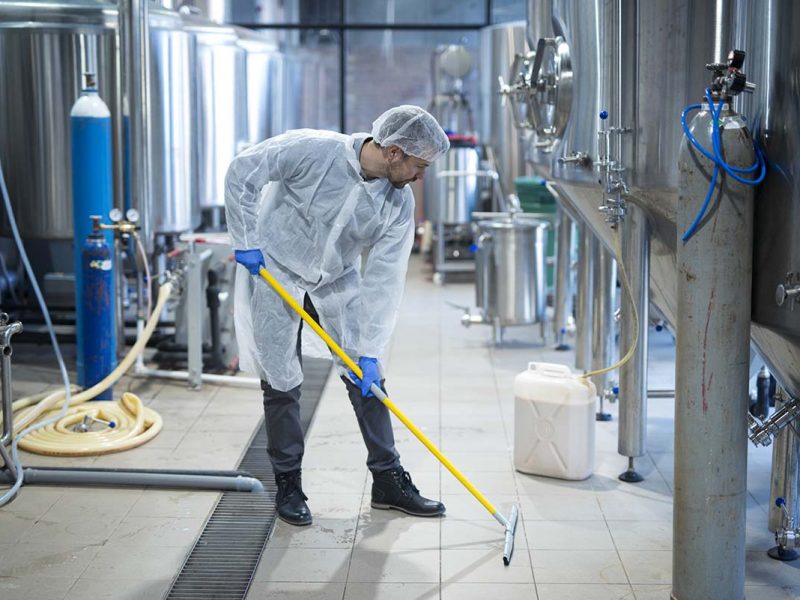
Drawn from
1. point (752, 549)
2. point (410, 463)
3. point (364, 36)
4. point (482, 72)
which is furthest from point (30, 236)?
point (364, 36)

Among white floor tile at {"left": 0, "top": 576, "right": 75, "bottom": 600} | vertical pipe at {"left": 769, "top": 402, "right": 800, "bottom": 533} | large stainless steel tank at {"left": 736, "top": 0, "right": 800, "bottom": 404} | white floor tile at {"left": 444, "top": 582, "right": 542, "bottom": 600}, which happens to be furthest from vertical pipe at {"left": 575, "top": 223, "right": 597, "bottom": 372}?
white floor tile at {"left": 0, "top": 576, "right": 75, "bottom": 600}

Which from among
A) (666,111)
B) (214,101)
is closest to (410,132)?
(666,111)

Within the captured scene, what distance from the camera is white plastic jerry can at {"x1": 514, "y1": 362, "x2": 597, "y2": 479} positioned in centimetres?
343

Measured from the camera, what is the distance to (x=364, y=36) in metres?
9.77

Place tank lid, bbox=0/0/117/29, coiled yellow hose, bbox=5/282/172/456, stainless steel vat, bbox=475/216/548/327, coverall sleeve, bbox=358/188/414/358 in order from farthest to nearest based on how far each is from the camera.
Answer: stainless steel vat, bbox=475/216/548/327 < tank lid, bbox=0/0/117/29 < coiled yellow hose, bbox=5/282/172/456 < coverall sleeve, bbox=358/188/414/358

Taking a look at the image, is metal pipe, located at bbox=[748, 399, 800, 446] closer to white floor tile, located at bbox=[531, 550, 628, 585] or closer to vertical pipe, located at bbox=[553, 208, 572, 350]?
white floor tile, located at bbox=[531, 550, 628, 585]

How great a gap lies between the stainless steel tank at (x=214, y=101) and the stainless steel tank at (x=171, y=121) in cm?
27

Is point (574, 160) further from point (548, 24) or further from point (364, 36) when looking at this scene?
point (364, 36)

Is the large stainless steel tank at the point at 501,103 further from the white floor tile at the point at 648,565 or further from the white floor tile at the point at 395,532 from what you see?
the white floor tile at the point at 648,565

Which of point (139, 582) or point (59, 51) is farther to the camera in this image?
point (59, 51)

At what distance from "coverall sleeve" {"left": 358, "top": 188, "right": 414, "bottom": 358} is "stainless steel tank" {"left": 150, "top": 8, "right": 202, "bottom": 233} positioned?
215 cm

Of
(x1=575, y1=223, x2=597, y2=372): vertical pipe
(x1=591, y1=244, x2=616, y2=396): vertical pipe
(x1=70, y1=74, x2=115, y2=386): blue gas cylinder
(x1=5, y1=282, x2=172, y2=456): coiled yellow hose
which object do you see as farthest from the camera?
(x1=575, y1=223, x2=597, y2=372): vertical pipe

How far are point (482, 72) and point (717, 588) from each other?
5963 mm

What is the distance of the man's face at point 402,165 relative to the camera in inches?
116
